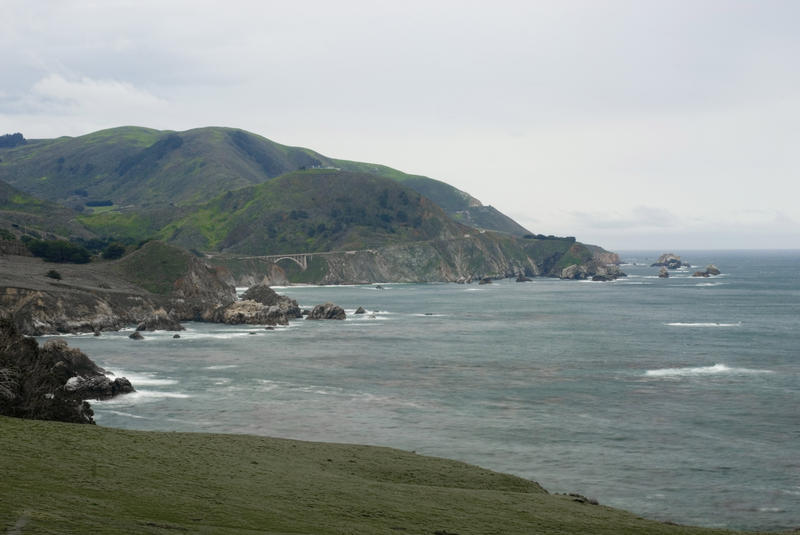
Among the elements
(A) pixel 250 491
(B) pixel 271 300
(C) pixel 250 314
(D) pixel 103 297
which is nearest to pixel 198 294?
(B) pixel 271 300

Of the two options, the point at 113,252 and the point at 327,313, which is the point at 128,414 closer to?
the point at 327,313

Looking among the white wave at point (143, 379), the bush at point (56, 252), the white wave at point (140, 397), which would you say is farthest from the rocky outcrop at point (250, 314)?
the white wave at point (140, 397)

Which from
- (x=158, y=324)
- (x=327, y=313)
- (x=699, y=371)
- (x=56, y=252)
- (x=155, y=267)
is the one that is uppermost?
(x=56, y=252)

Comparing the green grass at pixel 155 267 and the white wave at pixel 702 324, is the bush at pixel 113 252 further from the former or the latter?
the white wave at pixel 702 324

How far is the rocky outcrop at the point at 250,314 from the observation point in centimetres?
15138

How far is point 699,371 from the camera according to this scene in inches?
3617

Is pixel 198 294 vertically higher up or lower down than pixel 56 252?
lower down

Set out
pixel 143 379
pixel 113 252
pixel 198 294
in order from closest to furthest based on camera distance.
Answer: pixel 143 379, pixel 198 294, pixel 113 252

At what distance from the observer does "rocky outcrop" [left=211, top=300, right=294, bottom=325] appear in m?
151

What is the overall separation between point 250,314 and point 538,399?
8961 cm

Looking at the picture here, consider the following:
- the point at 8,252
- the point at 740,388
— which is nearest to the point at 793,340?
the point at 740,388

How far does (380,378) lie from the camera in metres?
88.6

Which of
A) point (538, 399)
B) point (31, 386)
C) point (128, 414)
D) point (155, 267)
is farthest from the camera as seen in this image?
point (155, 267)

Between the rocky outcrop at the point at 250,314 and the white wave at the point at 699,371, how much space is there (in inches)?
3179
